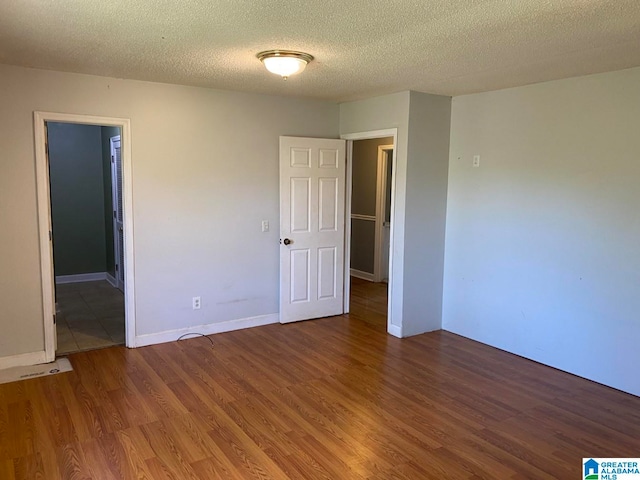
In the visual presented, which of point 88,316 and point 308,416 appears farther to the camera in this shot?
point 88,316

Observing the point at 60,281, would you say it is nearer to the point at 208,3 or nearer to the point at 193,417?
the point at 193,417

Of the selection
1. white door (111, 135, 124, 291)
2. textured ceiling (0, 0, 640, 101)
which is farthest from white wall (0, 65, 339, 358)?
white door (111, 135, 124, 291)

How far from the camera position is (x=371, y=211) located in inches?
281

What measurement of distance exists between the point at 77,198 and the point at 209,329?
3476mm

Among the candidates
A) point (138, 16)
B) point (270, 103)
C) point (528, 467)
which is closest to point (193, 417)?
point (528, 467)

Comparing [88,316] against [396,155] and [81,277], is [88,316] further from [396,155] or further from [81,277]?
[396,155]

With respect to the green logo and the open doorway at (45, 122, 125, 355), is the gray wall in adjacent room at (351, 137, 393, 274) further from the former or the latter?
the green logo

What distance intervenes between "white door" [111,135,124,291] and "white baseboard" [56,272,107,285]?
665 millimetres

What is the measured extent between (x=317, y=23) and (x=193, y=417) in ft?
8.23

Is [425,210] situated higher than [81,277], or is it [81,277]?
[425,210]

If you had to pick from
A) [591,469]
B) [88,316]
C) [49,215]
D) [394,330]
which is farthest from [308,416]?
[88,316]

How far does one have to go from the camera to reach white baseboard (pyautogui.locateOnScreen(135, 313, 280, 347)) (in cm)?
438

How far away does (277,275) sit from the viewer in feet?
16.6

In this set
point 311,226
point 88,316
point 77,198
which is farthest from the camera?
point 77,198
